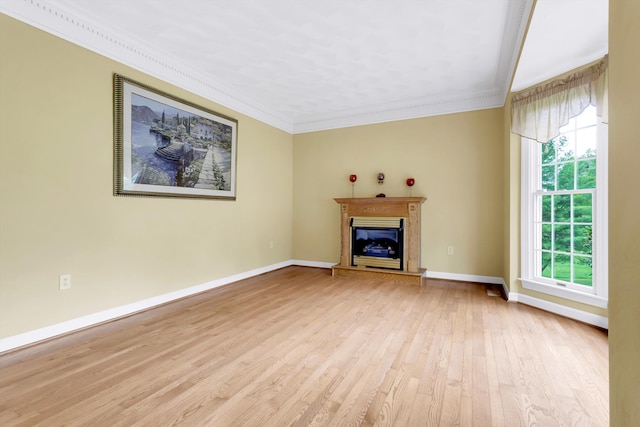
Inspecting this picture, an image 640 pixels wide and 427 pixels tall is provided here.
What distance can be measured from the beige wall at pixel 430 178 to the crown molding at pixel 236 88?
0.51 feet

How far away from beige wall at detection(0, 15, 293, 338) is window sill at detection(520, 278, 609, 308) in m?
3.84

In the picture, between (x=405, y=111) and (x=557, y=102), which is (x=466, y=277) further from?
(x=405, y=111)

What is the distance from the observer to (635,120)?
0.84m

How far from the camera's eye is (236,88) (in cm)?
411

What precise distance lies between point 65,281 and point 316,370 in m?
2.22

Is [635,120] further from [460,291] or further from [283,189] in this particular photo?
[283,189]

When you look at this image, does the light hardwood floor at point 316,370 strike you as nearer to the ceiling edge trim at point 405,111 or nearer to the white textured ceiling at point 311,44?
the white textured ceiling at point 311,44

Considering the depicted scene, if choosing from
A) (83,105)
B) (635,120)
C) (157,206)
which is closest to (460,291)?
(635,120)

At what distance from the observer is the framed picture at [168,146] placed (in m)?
2.91

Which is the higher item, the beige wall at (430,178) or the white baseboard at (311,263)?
the beige wall at (430,178)

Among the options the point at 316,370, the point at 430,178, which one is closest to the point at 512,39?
the point at 430,178

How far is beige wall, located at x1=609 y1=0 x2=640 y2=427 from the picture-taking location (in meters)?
0.84

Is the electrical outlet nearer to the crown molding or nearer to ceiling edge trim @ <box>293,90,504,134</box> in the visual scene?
the crown molding

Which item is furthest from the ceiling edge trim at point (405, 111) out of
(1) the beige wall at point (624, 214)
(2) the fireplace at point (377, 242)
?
(1) the beige wall at point (624, 214)
